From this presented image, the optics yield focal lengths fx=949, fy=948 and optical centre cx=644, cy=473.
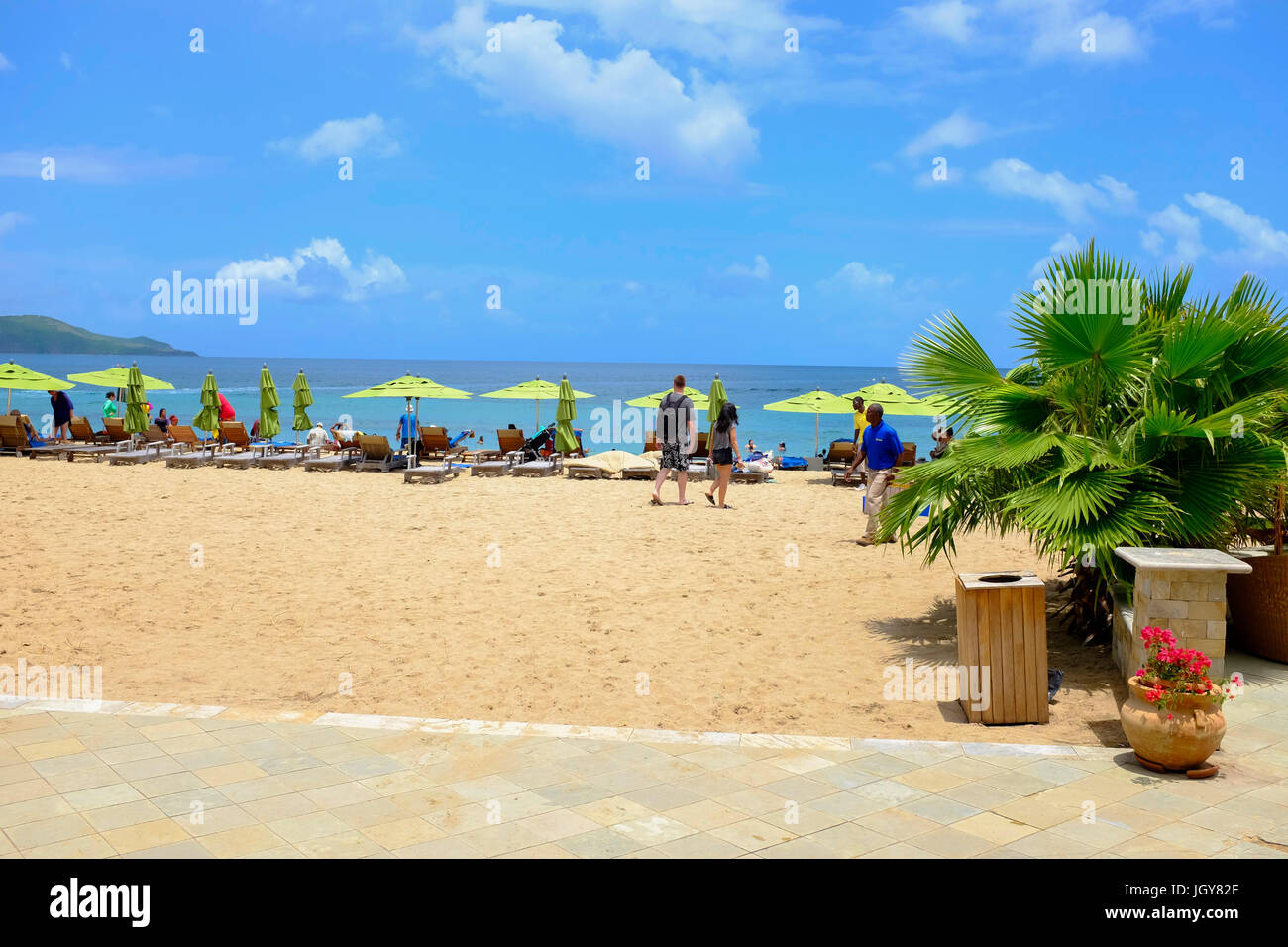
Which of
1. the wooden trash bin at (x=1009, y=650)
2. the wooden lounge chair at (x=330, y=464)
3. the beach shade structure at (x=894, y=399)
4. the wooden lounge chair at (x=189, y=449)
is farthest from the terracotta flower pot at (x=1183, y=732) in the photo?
the wooden lounge chair at (x=189, y=449)

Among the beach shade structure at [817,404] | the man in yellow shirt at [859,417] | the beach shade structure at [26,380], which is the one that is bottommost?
the man in yellow shirt at [859,417]

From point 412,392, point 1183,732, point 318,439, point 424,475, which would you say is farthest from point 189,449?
point 1183,732

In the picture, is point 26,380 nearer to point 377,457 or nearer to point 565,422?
point 377,457

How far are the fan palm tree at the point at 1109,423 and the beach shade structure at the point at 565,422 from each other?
Answer: 1288 cm

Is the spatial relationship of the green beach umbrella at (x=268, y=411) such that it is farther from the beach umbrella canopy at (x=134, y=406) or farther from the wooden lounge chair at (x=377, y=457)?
the wooden lounge chair at (x=377, y=457)

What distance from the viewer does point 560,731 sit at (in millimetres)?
4793

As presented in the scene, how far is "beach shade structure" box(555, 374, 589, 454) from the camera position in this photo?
19.3 metres

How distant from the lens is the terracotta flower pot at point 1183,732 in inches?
164

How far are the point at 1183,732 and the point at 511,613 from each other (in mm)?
4933

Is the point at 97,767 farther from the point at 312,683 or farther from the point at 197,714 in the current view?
the point at 312,683

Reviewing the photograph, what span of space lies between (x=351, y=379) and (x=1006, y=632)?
346ft

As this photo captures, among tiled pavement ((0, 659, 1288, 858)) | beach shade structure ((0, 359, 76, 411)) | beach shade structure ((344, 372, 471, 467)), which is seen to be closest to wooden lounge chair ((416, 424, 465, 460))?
beach shade structure ((344, 372, 471, 467))

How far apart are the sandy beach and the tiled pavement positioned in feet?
2.27
